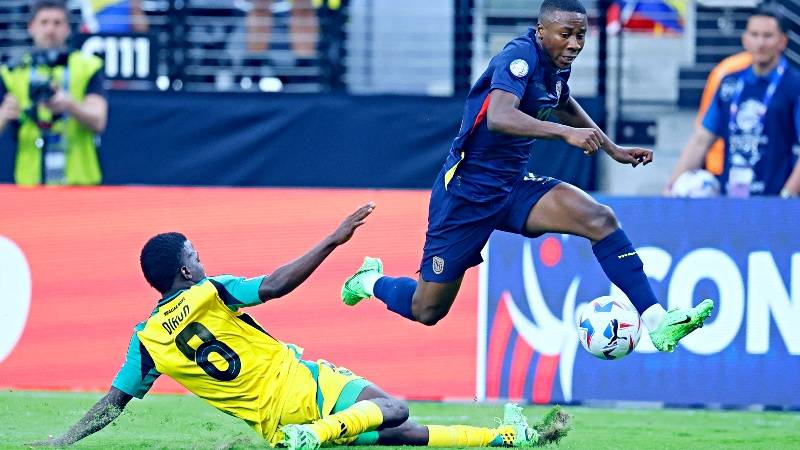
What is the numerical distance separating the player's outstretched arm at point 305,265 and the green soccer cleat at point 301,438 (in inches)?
27.6

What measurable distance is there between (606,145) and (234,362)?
91.4 inches

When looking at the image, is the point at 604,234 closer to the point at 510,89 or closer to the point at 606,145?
the point at 606,145

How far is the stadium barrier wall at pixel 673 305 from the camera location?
1039 centimetres

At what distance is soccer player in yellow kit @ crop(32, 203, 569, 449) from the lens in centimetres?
716

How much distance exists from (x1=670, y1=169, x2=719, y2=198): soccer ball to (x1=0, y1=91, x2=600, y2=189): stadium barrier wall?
2.19 m

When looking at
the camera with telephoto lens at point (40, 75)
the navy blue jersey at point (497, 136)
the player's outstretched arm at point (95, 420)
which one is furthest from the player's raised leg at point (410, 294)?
the camera with telephoto lens at point (40, 75)

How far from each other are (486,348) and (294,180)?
4379mm

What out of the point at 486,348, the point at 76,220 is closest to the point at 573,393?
the point at 486,348

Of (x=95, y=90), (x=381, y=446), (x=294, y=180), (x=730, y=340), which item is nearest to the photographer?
(x=381, y=446)

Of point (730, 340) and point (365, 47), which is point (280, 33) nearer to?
point (365, 47)

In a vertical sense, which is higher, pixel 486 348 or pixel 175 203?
pixel 175 203

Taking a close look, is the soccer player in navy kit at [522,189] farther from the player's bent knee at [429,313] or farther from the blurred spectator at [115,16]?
the blurred spectator at [115,16]

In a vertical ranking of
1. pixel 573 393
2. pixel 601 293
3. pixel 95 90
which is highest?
pixel 95 90

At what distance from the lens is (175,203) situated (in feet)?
35.7
